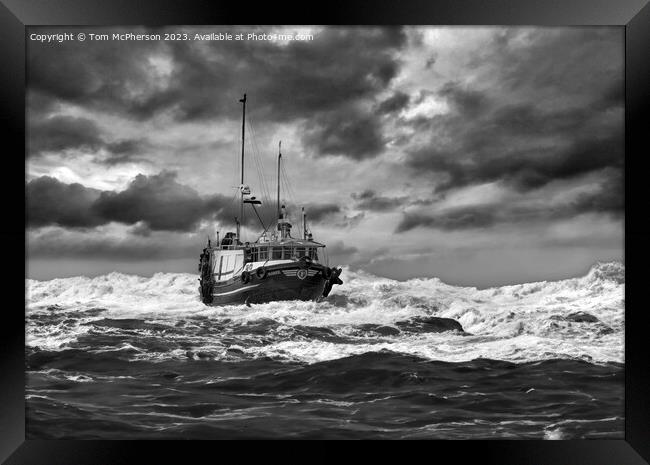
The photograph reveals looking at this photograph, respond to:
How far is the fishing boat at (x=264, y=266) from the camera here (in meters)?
8.41

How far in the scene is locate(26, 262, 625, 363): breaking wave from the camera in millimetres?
7617

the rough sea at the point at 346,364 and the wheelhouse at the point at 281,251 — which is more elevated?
the wheelhouse at the point at 281,251

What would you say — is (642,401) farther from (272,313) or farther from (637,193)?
(272,313)

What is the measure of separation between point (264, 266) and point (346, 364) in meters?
3.51

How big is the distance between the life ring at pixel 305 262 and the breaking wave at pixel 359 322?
762 mm

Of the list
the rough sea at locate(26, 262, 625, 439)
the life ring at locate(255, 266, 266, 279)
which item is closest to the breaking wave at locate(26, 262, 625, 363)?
the rough sea at locate(26, 262, 625, 439)

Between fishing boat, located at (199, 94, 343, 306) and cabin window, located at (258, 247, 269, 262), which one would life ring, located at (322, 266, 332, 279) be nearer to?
fishing boat, located at (199, 94, 343, 306)

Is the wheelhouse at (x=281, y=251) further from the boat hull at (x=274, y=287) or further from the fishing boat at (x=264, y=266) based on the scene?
the boat hull at (x=274, y=287)

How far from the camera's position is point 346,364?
7.88 m

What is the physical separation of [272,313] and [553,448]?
434 centimetres

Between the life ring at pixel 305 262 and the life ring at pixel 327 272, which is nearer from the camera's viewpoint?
the life ring at pixel 327 272
